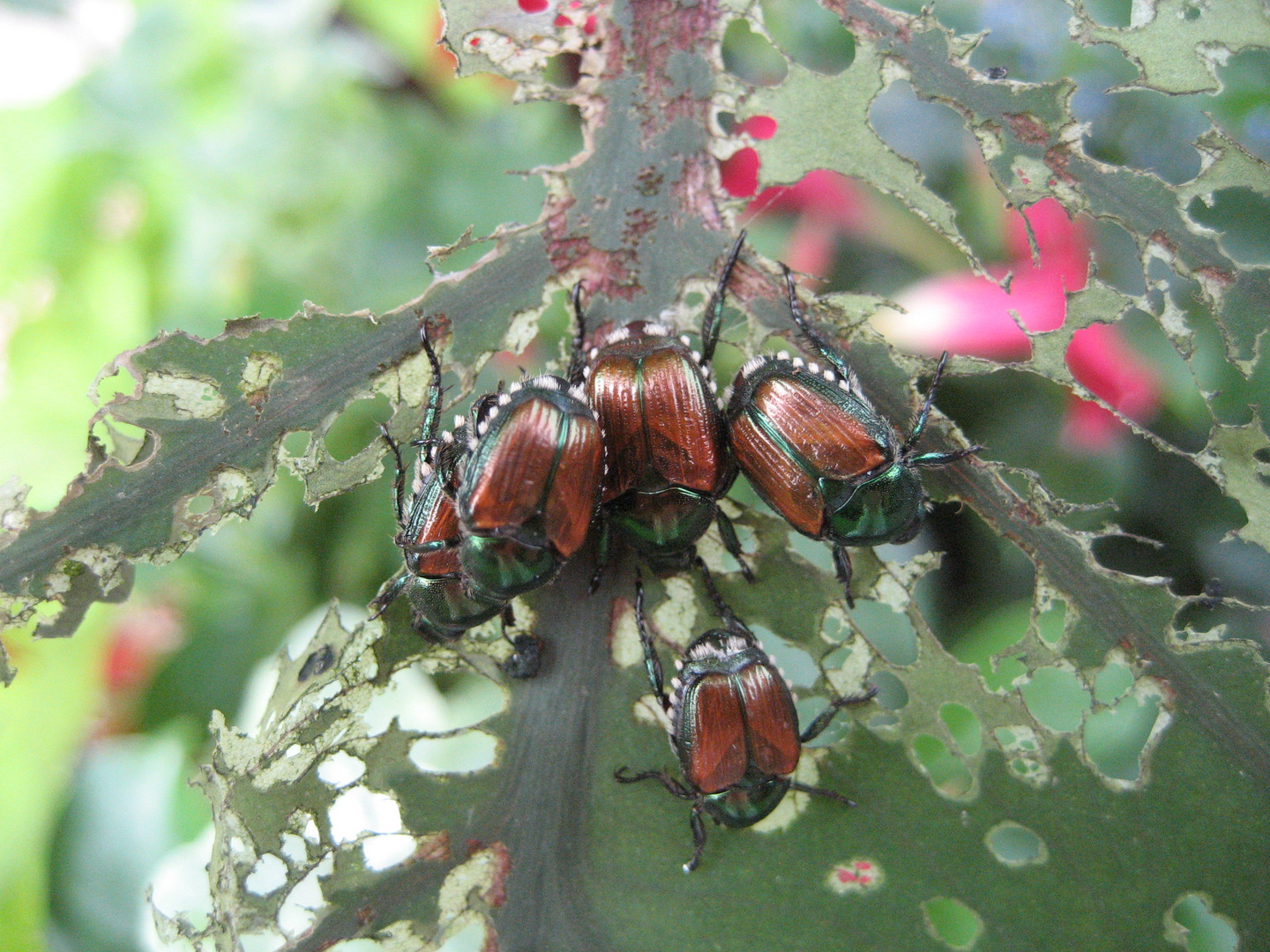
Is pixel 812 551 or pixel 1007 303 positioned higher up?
pixel 1007 303

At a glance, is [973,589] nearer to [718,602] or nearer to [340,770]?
[718,602]

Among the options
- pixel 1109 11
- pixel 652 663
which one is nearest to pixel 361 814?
pixel 652 663

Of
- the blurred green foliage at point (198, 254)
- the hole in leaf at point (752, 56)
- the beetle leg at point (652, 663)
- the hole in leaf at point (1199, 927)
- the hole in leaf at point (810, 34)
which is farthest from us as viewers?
the blurred green foliage at point (198, 254)

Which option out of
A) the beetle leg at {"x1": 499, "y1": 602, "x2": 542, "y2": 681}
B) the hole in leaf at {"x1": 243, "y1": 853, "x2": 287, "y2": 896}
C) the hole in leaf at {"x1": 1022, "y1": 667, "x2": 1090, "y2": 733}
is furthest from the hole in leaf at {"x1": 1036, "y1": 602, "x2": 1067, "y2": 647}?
the hole in leaf at {"x1": 243, "y1": 853, "x2": 287, "y2": 896}

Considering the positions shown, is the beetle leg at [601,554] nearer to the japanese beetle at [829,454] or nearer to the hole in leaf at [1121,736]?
the japanese beetle at [829,454]

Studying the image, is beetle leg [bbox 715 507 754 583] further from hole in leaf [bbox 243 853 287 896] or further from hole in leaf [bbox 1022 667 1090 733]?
hole in leaf [bbox 243 853 287 896]

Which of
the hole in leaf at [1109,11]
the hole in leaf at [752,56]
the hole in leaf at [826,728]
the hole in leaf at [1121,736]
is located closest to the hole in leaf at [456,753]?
the hole in leaf at [826,728]
